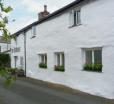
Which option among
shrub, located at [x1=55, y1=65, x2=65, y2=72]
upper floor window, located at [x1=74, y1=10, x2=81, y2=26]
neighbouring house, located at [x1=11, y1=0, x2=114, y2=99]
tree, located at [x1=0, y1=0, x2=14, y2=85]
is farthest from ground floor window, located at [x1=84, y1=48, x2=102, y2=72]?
tree, located at [x1=0, y1=0, x2=14, y2=85]

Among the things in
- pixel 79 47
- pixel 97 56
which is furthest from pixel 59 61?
pixel 97 56

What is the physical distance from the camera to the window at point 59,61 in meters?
21.0

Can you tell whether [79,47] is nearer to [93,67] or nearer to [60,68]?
[93,67]

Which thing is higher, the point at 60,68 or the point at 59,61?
the point at 59,61

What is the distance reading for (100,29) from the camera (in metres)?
15.6

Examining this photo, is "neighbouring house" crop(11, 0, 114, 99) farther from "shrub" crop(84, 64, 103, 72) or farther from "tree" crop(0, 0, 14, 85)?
"tree" crop(0, 0, 14, 85)

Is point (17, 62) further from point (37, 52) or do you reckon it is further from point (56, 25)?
point (56, 25)

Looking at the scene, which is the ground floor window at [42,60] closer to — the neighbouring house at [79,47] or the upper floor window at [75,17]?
the neighbouring house at [79,47]

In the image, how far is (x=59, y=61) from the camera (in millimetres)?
22219

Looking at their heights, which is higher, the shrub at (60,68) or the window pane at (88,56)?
the window pane at (88,56)

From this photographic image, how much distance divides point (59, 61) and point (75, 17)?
4.37 metres

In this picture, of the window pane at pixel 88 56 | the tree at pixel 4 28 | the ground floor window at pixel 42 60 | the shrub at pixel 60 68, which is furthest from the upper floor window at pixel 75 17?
the tree at pixel 4 28

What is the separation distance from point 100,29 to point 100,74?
2.36 m

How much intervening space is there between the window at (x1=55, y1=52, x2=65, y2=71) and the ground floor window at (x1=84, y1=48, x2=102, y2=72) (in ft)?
11.4
